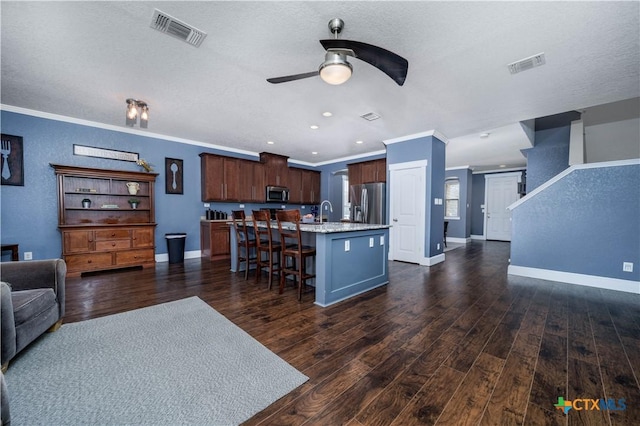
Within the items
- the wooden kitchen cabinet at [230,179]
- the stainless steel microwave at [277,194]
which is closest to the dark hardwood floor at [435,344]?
the wooden kitchen cabinet at [230,179]

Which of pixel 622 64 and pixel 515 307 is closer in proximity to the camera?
pixel 622 64

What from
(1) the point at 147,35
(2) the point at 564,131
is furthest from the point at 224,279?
(2) the point at 564,131

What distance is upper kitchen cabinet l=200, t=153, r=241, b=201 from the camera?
5.73m

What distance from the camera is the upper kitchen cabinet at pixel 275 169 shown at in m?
6.75

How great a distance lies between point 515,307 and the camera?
2.83 metres

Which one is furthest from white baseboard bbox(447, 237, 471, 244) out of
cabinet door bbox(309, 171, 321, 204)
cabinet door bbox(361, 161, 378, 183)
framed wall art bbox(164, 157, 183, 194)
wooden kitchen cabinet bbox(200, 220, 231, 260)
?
framed wall art bbox(164, 157, 183, 194)

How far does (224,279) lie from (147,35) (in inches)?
126

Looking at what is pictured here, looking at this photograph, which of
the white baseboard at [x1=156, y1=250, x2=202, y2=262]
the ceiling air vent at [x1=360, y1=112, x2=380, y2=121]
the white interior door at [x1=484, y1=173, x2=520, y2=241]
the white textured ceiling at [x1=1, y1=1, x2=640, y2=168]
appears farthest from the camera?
the white interior door at [x1=484, y1=173, x2=520, y2=241]

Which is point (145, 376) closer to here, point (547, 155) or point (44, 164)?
point (44, 164)

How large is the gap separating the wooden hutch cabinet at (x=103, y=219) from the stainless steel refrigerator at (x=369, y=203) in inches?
178

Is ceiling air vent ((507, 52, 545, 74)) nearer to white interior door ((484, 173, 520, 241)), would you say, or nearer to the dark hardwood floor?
the dark hardwood floor

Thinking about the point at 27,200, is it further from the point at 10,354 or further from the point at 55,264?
the point at 10,354

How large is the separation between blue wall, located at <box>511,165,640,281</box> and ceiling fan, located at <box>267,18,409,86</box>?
149 inches

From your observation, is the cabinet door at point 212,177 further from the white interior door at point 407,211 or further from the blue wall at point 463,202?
the blue wall at point 463,202
